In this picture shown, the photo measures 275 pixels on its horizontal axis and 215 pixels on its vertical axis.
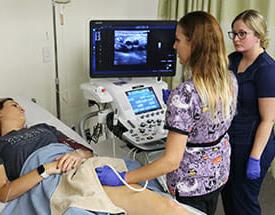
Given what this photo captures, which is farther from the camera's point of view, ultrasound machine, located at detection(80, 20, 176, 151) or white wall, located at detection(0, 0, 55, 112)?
white wall, located at detection(0, 0, 55, 112)

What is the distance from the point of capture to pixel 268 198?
2783 millimetres

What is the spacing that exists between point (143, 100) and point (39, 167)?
893 mm

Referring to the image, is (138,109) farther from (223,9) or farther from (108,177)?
(223,9)

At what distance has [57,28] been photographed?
2852mm

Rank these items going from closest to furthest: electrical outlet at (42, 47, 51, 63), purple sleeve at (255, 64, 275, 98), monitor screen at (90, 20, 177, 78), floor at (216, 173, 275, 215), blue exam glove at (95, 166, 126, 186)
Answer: blue exam glove at (95, 166, 126, 186), purple sleeve at (255, 64, 275, 98), monitor screen at (90, 20, 177, 78), floor at (216, 173, 275, 215), electrical outlet at (42, 47, 51, 63)

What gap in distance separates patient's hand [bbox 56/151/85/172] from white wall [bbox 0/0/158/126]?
1155mm

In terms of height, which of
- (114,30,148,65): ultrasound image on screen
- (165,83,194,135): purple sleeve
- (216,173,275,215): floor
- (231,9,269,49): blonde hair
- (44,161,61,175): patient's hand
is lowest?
(216,173,275,215): floor

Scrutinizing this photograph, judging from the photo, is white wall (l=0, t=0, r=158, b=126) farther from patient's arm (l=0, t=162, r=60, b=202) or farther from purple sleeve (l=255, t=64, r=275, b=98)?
purple sleeve (l=255, t=64, r=275, b=98)

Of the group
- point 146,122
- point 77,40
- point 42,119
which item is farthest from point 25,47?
point 146,122

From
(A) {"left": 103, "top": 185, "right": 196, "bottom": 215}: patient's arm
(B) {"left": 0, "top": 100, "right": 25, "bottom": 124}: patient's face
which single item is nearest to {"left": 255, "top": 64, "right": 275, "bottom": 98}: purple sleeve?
(A) {"left": 103, "top": 185, "right": 196, "bottom": 215}: patient's arm

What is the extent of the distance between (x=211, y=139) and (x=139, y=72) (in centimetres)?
104

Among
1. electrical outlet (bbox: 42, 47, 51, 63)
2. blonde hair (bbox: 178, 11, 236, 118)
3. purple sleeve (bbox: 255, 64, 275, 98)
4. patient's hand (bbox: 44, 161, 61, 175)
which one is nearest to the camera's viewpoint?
blonde hair (bbox: 178, 11, 236, 118)

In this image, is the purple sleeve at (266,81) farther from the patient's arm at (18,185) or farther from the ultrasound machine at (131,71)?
the patient's arm at (18,185)

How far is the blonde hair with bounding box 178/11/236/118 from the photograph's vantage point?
145cm
